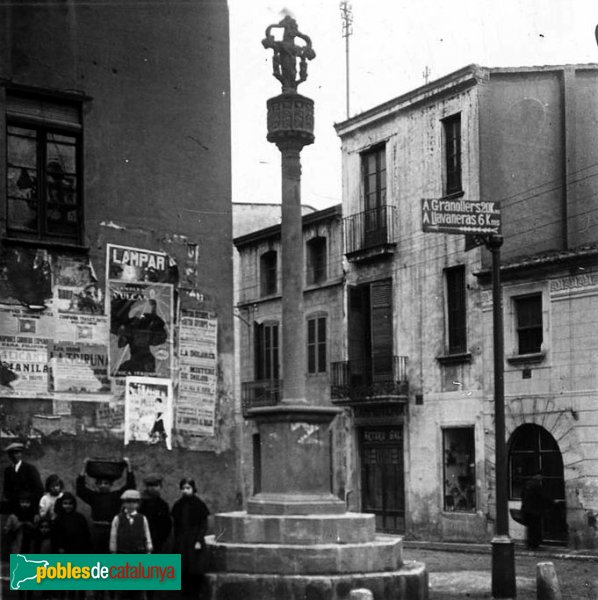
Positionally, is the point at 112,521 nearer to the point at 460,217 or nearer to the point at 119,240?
the point at 119,240

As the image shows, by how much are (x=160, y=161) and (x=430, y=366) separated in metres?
16.3

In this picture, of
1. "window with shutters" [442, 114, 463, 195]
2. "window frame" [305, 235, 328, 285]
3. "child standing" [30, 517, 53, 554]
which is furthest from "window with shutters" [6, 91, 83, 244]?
"window frame" [305, 235, 328, 285]

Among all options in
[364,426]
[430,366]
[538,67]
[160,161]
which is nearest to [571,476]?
[430,366]

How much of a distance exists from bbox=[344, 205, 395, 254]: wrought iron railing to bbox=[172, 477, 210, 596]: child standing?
1774 centimetres

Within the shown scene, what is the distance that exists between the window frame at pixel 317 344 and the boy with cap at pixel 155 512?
20.6 meters

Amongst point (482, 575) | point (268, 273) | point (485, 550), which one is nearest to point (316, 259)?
point (268, 273)

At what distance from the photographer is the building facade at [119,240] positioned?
13.9 meters

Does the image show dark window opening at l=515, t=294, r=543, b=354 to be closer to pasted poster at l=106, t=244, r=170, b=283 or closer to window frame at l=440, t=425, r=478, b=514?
window frame at l=440, t=425, r=478, b=514

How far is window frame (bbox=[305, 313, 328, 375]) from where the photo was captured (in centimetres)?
3525

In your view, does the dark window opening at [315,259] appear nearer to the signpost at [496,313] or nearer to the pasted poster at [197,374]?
the signpost at [496,313]

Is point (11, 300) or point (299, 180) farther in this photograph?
point (299, 180)

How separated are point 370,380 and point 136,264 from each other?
18.3 metres

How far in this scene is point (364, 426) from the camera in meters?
32.5

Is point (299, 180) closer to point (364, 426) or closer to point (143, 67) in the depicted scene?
point (143, 67)
